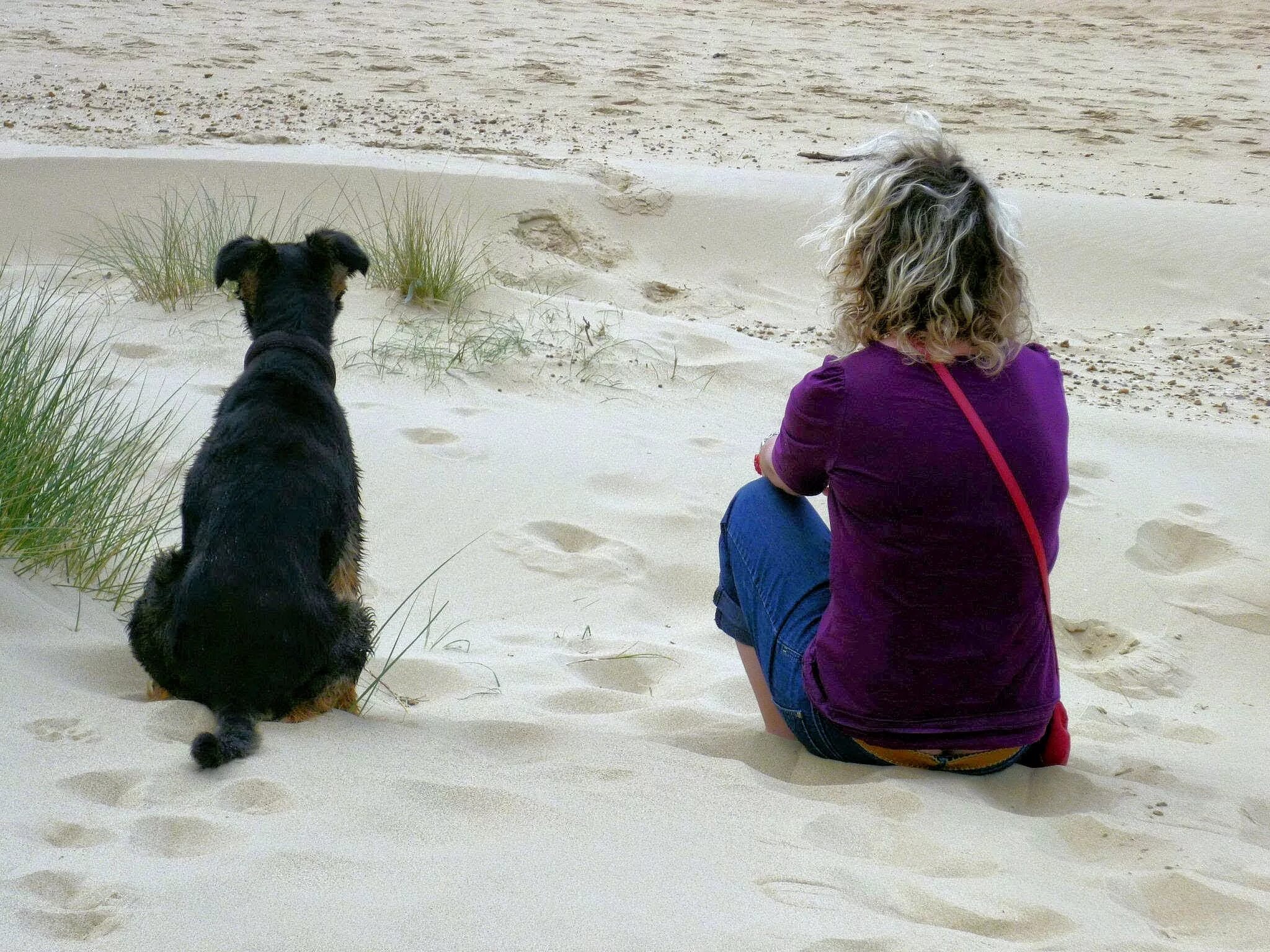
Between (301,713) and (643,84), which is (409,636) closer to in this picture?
(301,713)

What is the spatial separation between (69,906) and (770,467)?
5.54ft

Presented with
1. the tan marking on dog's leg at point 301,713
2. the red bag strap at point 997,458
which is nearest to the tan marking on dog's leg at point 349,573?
the tan marking on dog's leg at point 301,713

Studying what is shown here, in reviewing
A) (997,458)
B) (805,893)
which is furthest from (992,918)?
(997,458)

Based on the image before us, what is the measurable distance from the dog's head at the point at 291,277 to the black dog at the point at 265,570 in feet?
0.65

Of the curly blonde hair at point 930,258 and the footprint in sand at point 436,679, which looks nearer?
the curly blonde hair at point 930,258

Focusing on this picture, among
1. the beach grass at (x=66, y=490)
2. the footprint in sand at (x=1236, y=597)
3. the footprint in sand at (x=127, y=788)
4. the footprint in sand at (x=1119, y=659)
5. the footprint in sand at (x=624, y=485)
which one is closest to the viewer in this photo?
the footprint in sand at (x=127, y=788)

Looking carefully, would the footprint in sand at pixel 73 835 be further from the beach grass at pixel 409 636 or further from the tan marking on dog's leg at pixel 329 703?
the beach grass at pixel 409 636

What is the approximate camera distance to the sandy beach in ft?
6.58

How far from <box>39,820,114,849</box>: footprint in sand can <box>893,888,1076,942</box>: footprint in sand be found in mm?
1325

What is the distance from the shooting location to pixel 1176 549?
14.7ft

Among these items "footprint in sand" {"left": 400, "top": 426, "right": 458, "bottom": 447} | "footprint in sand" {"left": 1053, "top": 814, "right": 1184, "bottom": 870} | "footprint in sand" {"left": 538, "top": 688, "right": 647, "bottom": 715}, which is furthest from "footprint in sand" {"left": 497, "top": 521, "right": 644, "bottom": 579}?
"footprint in sand" {"left": 1053, "top": 814, "right": 1184, "bottom": 870}

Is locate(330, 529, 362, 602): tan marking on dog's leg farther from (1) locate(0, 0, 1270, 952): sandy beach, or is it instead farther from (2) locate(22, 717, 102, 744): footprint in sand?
(2) locate(22, 717, 102, 744): footprint in sand

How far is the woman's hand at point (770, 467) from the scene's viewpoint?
2.80 metres

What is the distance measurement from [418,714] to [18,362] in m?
1.73
